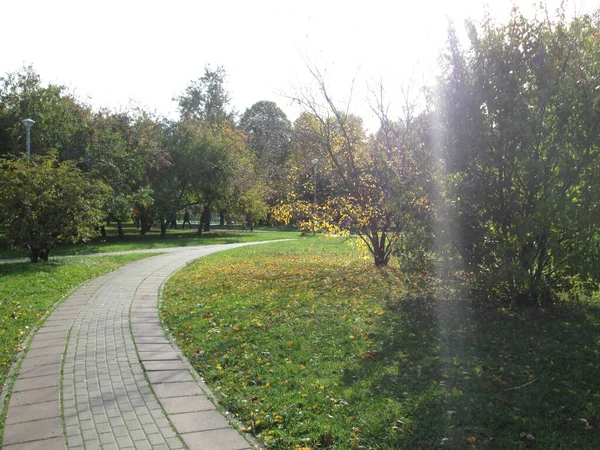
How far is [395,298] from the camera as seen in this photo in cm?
823

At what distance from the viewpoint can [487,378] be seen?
4.45m

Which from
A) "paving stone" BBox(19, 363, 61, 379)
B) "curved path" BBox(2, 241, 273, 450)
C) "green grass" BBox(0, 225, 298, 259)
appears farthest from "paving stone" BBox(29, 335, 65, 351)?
"green grass" BBox(0, 225, 298, 259)

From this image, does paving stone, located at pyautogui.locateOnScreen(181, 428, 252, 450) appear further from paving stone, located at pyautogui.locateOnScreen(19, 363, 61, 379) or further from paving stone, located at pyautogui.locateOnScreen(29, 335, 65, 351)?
paving stone, located at pyautogui.locateOnScreen(29, 335, 65, 351)

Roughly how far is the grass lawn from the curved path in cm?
29

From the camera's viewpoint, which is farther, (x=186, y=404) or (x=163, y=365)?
(x=163, y=365)

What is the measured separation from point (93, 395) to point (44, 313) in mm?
3953

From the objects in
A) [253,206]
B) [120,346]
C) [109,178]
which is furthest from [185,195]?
[120,346]

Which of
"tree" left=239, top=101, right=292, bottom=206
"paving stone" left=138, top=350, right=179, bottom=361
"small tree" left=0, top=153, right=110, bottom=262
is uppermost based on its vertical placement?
"tree" left=239, top=101, right=292, bottom=206

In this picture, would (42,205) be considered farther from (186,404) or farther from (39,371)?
(186,404)

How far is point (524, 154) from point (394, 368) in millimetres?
3379

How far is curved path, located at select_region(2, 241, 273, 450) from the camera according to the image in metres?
3.42

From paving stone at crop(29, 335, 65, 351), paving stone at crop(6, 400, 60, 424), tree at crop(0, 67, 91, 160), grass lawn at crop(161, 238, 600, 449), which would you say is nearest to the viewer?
grass lawn at crop(161, 238, 600, 449)

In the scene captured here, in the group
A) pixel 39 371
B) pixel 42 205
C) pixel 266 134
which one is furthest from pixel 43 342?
pixel 266 134

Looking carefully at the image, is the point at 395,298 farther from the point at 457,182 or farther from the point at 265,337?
the point at 265,337
